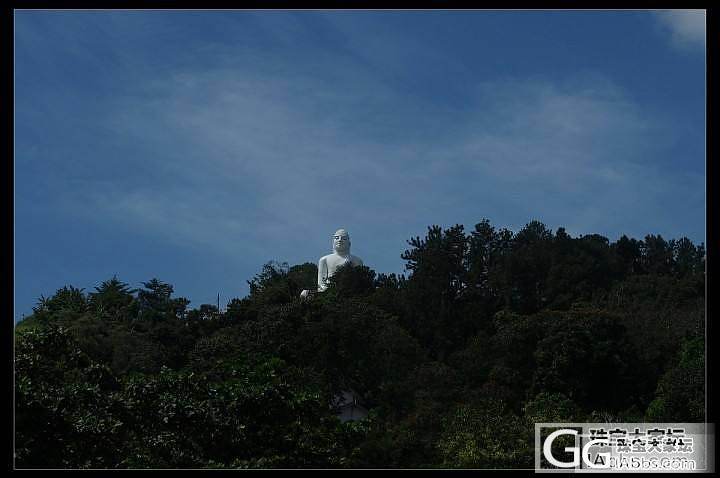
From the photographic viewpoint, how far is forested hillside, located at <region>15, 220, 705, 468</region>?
1091 cm

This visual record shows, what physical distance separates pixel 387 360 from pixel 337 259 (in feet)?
30.0

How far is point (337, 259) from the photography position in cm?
2697

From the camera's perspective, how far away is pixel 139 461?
34.3 feet

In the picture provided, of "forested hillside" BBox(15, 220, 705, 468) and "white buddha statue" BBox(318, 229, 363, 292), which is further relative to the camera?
"white buddha statue" BBox(318, 229, 363, 292)

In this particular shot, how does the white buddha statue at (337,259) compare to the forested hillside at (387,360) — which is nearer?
the forested hillside at (387,360)

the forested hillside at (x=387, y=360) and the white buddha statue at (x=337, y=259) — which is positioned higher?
the white buddha statue at (x=337, y=259)

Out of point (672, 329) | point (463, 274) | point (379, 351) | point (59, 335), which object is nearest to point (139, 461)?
point (59, 335)

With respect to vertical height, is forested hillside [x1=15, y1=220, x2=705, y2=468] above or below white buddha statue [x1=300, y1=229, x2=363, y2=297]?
below

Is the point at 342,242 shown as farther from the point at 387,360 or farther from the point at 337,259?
the point at 387,360

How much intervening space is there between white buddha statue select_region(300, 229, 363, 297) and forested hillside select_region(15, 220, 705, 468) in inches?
29.2

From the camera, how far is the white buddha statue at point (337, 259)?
26734mm

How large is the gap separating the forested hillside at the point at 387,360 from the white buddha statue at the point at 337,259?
0.74 metres

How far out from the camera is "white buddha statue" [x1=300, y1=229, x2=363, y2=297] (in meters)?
26.7

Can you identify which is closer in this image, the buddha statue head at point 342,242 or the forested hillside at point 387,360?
the forested hillside at point 387,360
